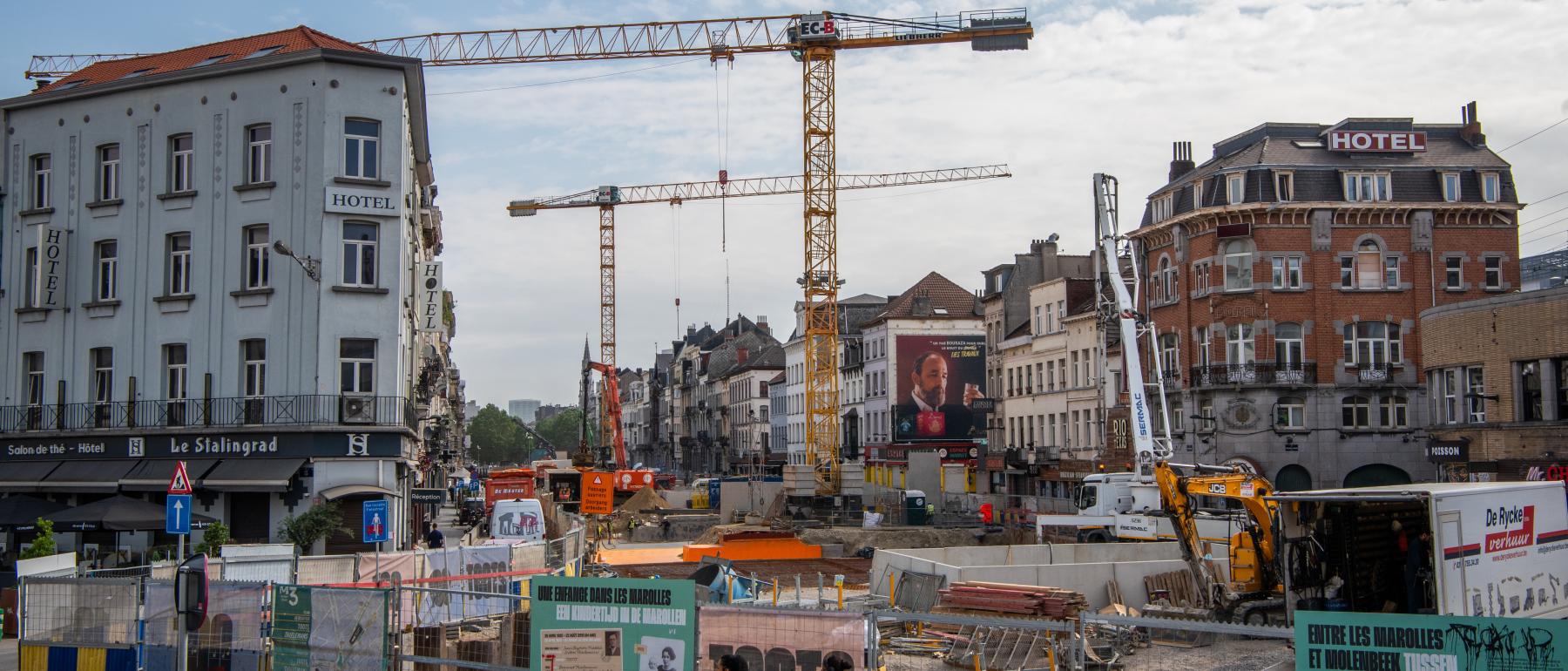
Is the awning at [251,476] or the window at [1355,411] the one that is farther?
the window at [1355,411]

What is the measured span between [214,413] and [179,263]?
432 cm

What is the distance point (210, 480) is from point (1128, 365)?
2150 centimetres

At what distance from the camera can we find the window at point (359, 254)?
32.8 meters

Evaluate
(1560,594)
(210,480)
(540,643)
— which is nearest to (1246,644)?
(1560,594)

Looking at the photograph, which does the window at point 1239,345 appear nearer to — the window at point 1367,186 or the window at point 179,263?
the window at point 1367,186

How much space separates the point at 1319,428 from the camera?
50.5 metres

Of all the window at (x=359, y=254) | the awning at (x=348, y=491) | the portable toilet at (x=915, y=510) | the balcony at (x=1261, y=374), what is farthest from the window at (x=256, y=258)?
the balcony at (x=1261, y=374)

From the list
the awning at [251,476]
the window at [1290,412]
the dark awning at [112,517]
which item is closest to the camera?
the dark awning at [112,517]

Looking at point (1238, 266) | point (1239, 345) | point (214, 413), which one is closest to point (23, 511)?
point (214, 413)

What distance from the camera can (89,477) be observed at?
33.1 meters

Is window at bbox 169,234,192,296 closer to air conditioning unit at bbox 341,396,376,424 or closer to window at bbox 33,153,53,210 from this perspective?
window at bbox 33,153,53,210

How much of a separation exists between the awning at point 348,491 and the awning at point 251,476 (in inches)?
34.5

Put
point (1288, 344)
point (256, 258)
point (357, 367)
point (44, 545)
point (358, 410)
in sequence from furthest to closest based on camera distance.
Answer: point (1288, 344), point (256, 258), point (357, 367), point (358, 410), point (44, 545)

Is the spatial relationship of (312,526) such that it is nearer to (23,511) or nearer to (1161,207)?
(23,511)
